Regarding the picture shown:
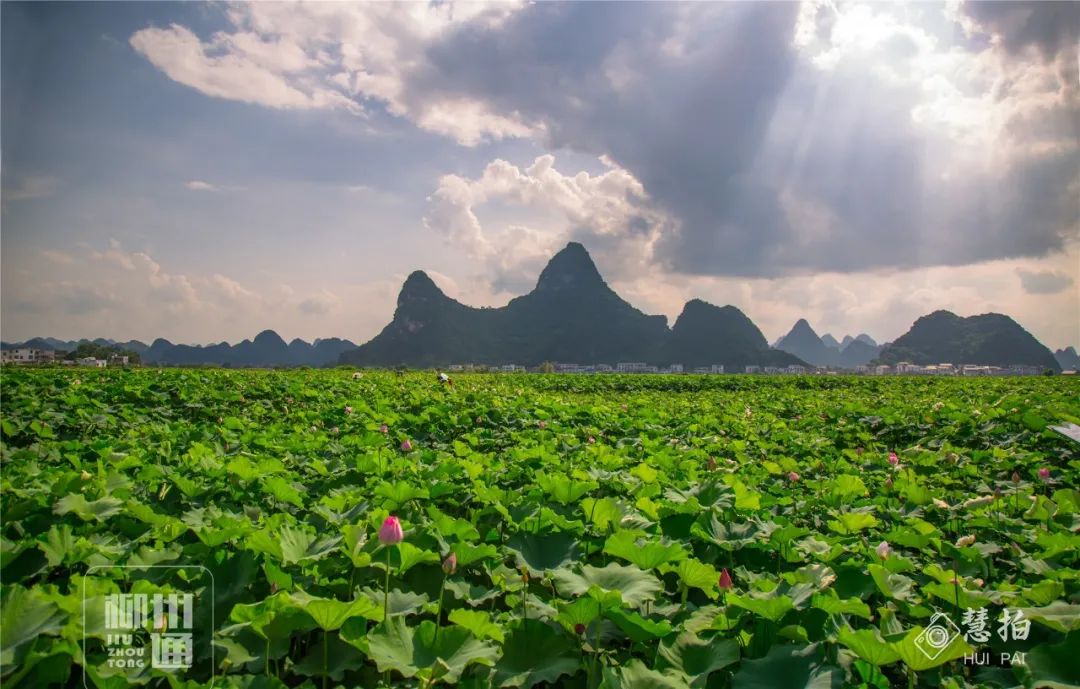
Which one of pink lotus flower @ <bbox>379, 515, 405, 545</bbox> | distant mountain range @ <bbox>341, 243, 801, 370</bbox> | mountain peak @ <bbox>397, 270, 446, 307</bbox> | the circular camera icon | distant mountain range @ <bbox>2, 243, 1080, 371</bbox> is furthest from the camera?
mountain peak @ <bbox>397, 270, 446, 307</bbox>

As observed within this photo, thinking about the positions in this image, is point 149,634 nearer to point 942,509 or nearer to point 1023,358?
point 942,509

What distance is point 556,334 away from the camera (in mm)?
108312

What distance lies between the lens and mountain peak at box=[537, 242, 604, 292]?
119 m

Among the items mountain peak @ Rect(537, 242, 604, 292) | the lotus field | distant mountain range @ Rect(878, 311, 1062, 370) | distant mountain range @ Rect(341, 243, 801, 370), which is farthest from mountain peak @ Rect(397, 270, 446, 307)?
the lotus field

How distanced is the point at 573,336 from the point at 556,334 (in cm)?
310

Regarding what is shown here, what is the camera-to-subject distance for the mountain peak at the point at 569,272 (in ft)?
392

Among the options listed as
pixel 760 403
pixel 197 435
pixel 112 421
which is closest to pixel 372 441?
pixel 197 435

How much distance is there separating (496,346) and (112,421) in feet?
331

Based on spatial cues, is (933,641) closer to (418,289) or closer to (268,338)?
(418,289)

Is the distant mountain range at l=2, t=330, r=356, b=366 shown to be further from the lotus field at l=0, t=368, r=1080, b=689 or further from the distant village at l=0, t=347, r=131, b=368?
→ the lotus field at l=0, t=368, r=1080, b=689

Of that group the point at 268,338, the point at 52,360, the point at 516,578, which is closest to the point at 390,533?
the point at 516,578

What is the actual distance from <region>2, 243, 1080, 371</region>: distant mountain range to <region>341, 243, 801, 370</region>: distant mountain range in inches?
6.9

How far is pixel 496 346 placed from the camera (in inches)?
4188

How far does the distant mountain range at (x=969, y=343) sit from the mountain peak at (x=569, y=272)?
53.3m
